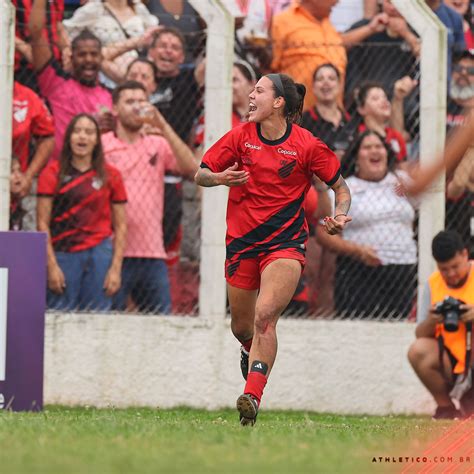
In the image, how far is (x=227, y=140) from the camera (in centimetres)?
880

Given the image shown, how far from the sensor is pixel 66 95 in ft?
40.1

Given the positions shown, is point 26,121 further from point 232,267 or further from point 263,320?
point 263,320

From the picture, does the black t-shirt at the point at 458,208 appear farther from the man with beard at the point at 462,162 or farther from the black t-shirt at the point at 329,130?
the black t-shirt at the point at 329,130

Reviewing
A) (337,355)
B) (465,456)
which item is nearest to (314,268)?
(337,355)

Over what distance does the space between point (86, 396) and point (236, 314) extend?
3834 mm

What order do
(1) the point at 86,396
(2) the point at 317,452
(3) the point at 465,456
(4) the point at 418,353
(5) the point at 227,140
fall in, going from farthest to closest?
(1) the point at 86,396
(4) the point at 418,353
(5) the point at 227,140
(3) the point at 465,456
(2) the point at 317,452

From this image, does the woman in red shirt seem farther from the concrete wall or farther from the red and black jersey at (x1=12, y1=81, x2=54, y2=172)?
the concrete wall

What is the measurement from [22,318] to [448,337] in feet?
12.5

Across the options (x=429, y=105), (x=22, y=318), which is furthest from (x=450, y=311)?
(x=22, y=318)

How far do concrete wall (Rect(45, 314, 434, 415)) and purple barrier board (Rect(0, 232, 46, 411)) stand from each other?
163 cm

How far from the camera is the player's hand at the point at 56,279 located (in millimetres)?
12156

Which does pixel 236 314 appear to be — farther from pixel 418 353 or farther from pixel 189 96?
pixel 189 96

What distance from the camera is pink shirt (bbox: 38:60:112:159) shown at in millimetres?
12156

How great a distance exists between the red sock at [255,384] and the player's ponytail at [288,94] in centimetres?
178
